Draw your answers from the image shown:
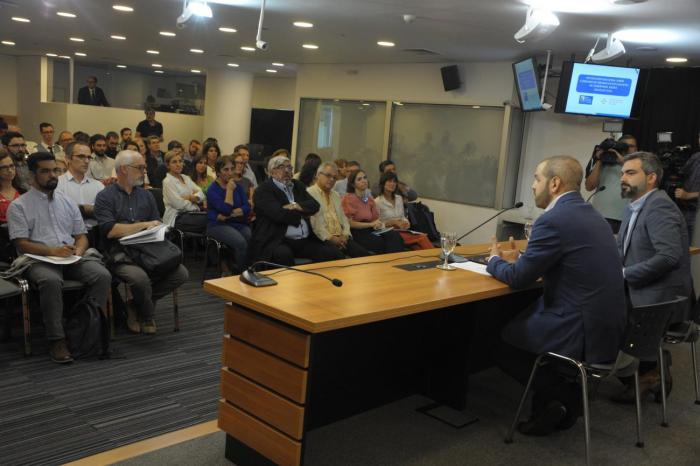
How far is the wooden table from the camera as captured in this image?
2607 mm

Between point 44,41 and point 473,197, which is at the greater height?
point 44,41

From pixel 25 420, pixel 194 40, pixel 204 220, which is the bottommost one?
pixel 25 420

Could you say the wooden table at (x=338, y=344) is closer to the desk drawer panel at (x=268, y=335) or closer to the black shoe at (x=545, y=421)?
the desk drawer panel at (x=268, y=335)

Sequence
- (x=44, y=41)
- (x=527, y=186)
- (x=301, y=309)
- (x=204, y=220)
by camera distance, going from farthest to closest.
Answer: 1. (x=44, y=41)
2. (x=527, y=186)
3. (x=204, y=220)
4. (x=301, y=309)

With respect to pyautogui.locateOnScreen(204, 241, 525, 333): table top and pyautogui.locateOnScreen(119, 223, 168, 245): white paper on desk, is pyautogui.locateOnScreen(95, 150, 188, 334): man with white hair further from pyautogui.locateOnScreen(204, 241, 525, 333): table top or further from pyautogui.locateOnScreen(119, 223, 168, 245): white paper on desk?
pyautogui.locateOnScreen(204, 241, 525, 333): table top

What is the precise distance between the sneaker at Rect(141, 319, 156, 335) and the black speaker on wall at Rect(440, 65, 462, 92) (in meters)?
5.71

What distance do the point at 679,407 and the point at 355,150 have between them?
6.98 meters

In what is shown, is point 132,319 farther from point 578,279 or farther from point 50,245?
point 578,279

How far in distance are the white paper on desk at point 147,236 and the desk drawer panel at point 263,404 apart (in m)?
1.98

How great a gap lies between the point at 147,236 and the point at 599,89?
16.7ft

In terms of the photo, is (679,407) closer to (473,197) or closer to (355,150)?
(473,197)

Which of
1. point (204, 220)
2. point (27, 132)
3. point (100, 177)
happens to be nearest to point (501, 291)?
point (204, 220)

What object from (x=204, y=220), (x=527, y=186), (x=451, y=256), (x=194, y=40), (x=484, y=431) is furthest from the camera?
(x=194, y=40)

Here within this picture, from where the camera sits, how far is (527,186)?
882 cm
